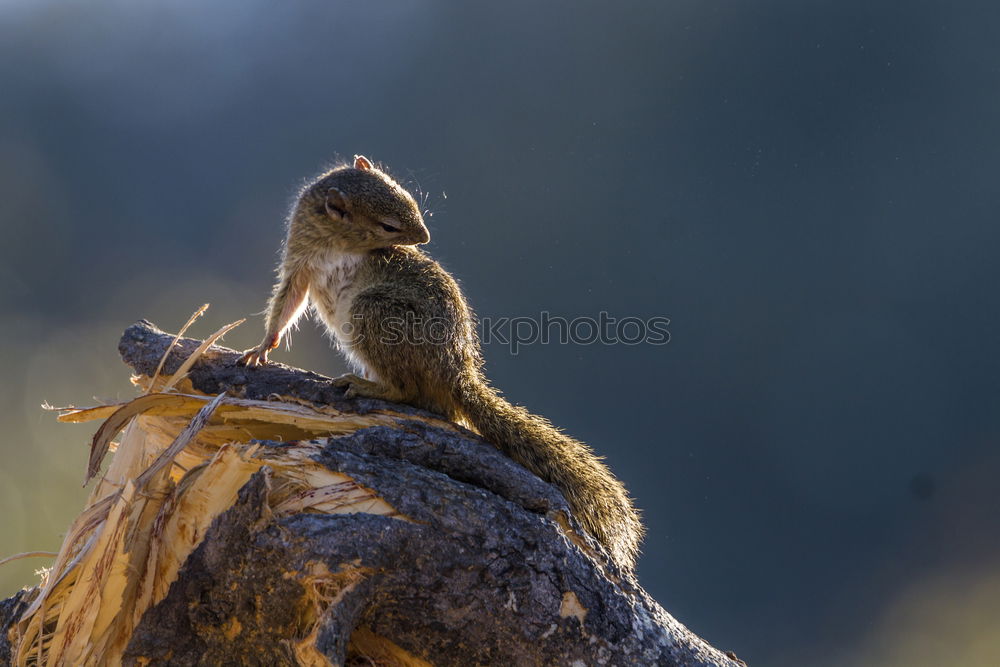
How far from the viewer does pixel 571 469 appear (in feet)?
9.52

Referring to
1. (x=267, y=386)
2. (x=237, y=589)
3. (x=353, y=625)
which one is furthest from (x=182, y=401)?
(x=353, y=625)

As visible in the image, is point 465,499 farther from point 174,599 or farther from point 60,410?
point 60,410

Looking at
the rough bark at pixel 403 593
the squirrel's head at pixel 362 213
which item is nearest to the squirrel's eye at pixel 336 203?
the squirrel's head at pixel 362 213

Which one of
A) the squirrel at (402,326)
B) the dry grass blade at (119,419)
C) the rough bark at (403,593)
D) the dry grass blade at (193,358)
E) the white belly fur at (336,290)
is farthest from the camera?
the white belly fur at (336,290)

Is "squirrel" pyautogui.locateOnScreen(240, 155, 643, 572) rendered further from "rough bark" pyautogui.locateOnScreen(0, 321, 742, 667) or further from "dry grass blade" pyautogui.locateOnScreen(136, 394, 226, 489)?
"dry grass blade" pyautogui.locateOnScreen(136, 394, 226, 489)

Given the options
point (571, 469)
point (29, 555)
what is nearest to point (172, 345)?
point (29, 555)

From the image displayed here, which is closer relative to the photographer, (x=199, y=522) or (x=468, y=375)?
(x=199, y=522)

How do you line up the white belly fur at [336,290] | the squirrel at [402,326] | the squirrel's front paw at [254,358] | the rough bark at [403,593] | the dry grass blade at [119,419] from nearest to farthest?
1. the rough bark at [403,593]
2. the dry grass blade at [119,419]
3. the squirrel at [402,326]
4. the squirrel's front paw at [254,358]
5. the white belly fur at [336,290]

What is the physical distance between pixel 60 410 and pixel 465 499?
148cm

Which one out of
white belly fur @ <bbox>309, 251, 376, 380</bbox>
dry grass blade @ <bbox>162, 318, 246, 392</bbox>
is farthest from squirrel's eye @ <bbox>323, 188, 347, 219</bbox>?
dry grass blade @ <bbox>162, 318, 246, 392</bbox>

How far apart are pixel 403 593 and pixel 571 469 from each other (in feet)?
2.88

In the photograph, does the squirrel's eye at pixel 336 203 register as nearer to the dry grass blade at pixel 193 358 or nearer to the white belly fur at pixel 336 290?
the white belly fur at pixel 336 290

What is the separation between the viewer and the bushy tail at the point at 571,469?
2.82m

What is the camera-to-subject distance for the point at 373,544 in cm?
220
